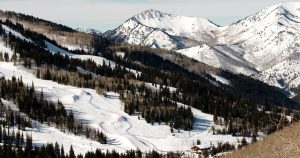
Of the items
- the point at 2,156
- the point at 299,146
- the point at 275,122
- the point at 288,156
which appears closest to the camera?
the point at 275,122

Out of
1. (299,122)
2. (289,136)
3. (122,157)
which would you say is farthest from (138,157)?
(289,136)

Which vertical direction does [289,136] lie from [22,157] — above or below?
above

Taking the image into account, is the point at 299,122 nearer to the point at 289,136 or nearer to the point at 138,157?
the point at 289,136

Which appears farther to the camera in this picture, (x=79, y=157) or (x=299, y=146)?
(x=79, y=157)

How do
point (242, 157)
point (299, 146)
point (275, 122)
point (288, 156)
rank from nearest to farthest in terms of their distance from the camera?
1. point (275, 122)
2. point (299, 146)
3. point (288, 156)
4. point (242, 157)

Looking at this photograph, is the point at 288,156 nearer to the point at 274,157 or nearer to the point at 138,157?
the point at 274,157

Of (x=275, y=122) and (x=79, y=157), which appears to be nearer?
(x=275, y=122)

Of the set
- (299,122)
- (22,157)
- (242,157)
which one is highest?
(299,122)

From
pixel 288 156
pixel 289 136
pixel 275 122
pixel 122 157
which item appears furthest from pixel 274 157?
pixel 122 157

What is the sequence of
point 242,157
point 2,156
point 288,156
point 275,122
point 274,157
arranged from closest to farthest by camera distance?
point 275,122 < point 288,156 < point 274,157 < point 242,157 < point 2,156
